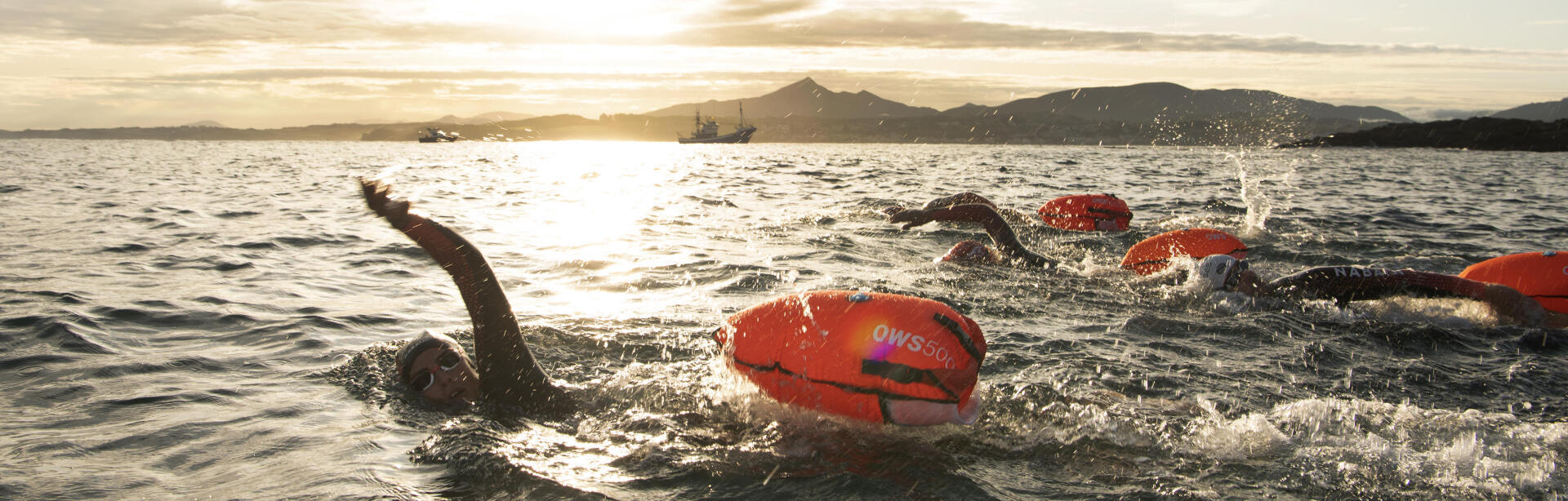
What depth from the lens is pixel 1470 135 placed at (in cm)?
9750

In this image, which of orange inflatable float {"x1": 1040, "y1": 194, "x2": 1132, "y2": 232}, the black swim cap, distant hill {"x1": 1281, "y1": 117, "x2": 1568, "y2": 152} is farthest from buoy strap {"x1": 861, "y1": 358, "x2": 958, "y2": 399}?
distant hill {"x1": 1281, "y1": 117, "x2": 1568, "y2": 152}

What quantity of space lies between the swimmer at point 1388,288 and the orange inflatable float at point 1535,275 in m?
0.18

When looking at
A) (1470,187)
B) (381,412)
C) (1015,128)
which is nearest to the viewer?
(381,412)

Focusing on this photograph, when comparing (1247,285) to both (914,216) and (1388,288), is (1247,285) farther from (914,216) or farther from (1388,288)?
(914,216)

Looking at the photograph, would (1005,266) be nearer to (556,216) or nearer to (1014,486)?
(1014,486)

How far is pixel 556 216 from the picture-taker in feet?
70.3

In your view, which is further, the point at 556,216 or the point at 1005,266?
the point at 556,216

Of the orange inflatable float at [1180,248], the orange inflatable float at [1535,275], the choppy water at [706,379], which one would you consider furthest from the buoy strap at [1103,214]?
the orange inflatable float at [1535,275]

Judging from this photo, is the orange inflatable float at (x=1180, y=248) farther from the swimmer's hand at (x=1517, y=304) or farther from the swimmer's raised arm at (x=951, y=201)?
the swimmer's hand at (x=1517, y=304)

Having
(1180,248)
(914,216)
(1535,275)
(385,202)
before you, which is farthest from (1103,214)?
(385,202)

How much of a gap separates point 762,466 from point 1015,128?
18455cm

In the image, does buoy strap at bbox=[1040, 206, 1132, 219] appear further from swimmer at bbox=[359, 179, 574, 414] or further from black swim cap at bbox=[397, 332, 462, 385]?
black swim cap at bbox=[397, 332, 462, 385]

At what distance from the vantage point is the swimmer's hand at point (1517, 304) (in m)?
8.62

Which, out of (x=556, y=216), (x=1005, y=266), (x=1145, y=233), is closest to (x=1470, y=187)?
(x=1145, y=233)
